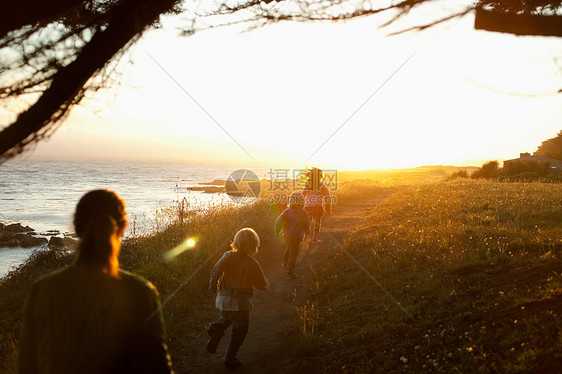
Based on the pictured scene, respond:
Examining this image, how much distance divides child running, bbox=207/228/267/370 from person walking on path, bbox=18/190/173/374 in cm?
329

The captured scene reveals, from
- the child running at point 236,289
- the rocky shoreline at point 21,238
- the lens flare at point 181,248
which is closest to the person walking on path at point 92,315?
the child running at point 236,289

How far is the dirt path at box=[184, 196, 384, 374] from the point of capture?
554 centimetres

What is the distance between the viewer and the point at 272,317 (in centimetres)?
718

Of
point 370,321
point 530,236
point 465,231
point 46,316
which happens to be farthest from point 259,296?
point 46,316

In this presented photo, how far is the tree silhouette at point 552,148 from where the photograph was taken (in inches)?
1756

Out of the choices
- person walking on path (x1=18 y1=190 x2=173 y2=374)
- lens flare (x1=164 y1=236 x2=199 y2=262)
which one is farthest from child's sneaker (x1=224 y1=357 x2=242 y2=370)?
lens flare (x1=164 y1=236 x2=199 y2=262)

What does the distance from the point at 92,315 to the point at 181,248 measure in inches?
354

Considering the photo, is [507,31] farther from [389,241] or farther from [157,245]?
[157,245]

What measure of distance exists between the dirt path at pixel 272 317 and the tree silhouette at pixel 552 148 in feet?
145


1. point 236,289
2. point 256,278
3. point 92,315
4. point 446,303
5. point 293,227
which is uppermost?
point 92,315

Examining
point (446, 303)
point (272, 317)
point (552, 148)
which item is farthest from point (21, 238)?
point (552, 148)

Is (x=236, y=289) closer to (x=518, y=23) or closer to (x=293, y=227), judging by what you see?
(x=293, y=227)

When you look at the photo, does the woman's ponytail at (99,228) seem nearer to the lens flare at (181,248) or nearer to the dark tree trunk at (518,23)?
the dark tree trunk at (518,23)

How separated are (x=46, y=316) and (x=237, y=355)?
14.5 feet
